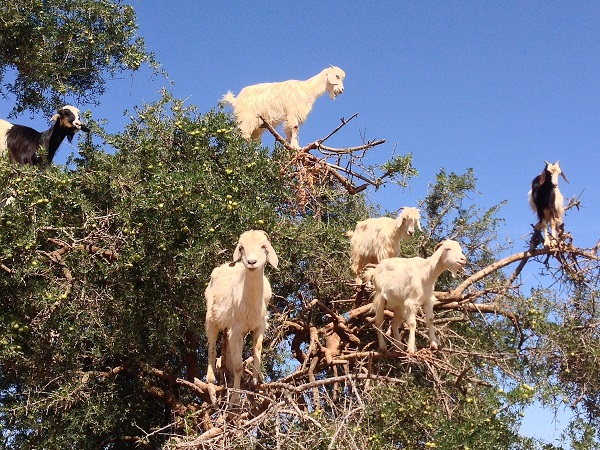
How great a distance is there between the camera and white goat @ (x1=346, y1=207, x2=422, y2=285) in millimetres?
6395

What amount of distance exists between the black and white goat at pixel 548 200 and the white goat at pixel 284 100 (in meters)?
2.90

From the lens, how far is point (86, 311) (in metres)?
5.48

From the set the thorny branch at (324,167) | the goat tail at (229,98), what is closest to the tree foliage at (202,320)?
the thorny branch at (324,167)

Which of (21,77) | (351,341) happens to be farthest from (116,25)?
(351,341)

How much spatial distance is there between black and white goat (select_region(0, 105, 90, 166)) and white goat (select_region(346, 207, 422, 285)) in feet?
10.1

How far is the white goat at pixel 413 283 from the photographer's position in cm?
552

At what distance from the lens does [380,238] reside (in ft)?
21.5

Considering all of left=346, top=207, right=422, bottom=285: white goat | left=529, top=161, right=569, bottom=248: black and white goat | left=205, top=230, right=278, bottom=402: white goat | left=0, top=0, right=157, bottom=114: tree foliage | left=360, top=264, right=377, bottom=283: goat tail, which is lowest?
left=205, top=230, right=278, bottom=402: white goat

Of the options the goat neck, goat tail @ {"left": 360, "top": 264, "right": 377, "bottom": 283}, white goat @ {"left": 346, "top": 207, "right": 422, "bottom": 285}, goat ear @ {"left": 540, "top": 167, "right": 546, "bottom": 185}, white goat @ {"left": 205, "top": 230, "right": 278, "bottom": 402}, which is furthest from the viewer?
the goat neck

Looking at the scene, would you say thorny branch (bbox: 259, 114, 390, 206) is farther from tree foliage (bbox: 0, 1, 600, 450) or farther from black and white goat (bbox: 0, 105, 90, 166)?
black and white goat (bbox: 0, 105, 90, 166)

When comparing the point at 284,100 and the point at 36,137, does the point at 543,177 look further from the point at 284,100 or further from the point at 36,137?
the point at 36,137

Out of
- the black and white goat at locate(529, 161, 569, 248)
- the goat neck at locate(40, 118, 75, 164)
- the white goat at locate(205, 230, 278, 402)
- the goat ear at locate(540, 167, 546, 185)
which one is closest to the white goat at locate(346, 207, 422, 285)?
the black and white goat at locate(529, 161, 569, 248)

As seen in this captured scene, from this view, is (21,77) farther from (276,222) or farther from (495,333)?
(495,333)

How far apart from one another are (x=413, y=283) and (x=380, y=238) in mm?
1030
